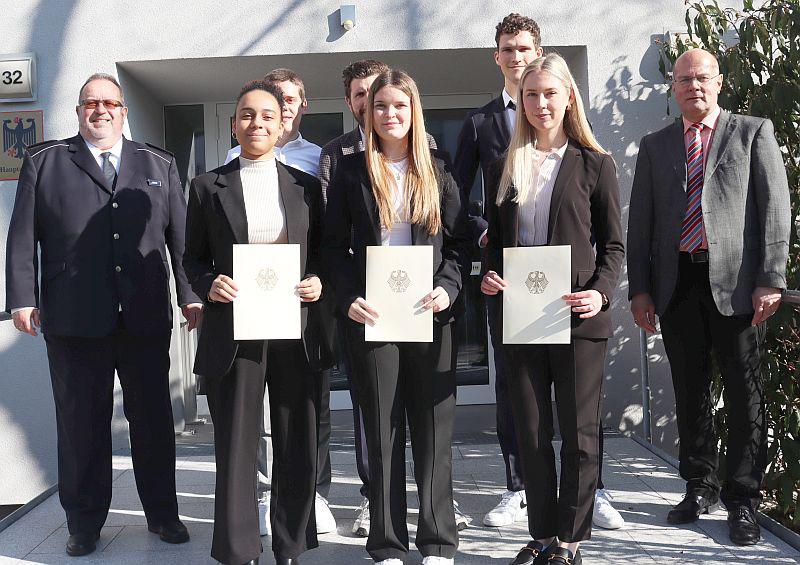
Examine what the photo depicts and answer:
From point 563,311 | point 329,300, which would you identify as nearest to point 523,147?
point 563,311

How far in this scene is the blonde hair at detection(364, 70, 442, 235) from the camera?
10.4 ft

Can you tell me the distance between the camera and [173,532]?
375cm

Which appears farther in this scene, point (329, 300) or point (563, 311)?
point (329, 300)

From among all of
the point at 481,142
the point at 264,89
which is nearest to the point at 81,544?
the point at 264,89

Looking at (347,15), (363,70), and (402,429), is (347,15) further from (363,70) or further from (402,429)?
(402,429)

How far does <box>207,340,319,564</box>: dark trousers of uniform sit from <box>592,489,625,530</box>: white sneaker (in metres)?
1.25

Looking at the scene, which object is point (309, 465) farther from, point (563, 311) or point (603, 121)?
point (603, 121)

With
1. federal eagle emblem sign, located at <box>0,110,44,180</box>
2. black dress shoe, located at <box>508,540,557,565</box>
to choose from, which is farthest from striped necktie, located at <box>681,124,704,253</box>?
federal eagle emblem sign, located at <box>0,110,44,180</box>

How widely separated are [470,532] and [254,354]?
1276 mm

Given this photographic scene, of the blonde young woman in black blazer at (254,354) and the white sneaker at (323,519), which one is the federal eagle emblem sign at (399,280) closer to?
the blonde young woman in black blazer at (254,354)

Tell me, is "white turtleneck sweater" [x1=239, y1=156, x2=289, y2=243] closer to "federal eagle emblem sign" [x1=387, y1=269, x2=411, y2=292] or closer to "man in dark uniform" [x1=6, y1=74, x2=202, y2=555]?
"federal eagle emblem sign" [x1=387, y1=269, x2=411, y2=292]

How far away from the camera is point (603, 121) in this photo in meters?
5.86

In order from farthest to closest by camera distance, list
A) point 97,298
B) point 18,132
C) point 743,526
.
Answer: point 18,132 → point 97,298 → point 743,526

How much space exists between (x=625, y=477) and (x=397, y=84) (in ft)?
8.22
